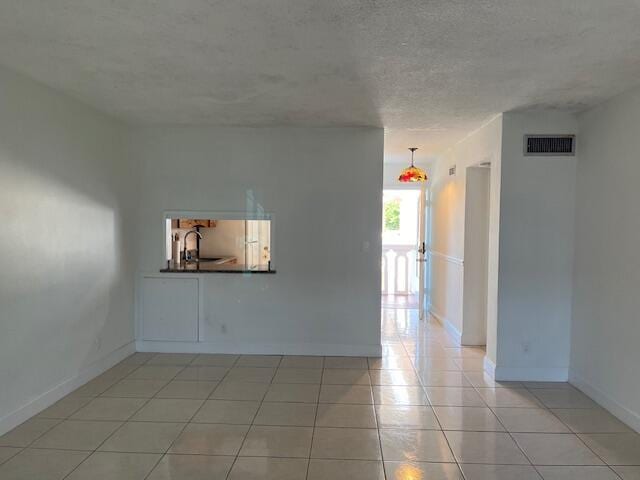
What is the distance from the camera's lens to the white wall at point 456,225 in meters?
4.06

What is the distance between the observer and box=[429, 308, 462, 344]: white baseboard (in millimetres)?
5204

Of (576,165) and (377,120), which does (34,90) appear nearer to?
(377,120)

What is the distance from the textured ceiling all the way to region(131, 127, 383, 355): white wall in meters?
0.68

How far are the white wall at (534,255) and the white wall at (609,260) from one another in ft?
0.33

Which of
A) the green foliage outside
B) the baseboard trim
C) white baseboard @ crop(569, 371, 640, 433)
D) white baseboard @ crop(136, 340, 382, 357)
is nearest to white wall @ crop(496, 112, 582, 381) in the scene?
the baseboard trim

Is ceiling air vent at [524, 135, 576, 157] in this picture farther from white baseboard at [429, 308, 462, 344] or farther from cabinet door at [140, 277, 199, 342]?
cabinet door at [140, 277, 199, 342]

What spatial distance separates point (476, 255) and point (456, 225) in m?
0.52

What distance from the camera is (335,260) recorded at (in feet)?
15.0

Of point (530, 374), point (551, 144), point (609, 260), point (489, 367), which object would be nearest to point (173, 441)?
point (489, 367)

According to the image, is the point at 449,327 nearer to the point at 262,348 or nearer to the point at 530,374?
the point at 530,374

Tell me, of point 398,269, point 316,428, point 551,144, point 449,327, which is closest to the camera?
point 316,428

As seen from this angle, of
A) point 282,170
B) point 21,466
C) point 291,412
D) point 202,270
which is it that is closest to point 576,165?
point 282,170

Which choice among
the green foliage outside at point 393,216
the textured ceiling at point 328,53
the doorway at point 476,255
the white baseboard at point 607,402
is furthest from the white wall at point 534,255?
the green foliage outside at point 393,216

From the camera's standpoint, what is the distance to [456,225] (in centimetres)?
542
